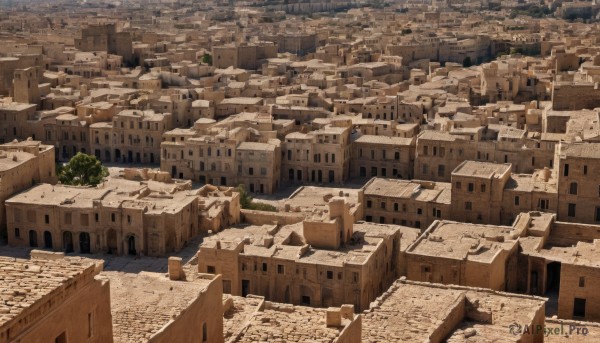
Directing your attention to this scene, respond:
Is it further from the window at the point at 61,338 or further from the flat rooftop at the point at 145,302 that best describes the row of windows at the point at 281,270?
the window at the point at 61,338

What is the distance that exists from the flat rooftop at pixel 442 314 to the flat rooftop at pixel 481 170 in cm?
1952

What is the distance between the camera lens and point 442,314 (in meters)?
33.3

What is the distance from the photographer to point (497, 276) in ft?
142

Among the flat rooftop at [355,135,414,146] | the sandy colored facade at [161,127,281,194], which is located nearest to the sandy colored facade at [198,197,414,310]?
the sandy colored facade at [161,127,281,194]

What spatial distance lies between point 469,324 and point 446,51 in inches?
4227

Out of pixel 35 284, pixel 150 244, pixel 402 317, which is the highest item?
pixel 35 284

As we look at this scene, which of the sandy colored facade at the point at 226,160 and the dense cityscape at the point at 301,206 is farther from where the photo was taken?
the sandy colored facade at the point at 226,160

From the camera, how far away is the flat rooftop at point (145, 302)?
2508 cm

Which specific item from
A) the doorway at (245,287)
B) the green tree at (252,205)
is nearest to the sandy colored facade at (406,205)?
the green tree at (252,205)

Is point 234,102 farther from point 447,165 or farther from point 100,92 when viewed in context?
point 447,165

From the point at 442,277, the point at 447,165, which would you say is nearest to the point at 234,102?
the point at 447,165

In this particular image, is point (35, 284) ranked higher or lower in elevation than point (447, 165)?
higher

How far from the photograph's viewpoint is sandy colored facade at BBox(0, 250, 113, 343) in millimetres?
17719

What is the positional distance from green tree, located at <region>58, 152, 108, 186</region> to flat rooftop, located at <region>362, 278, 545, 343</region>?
3627cm
